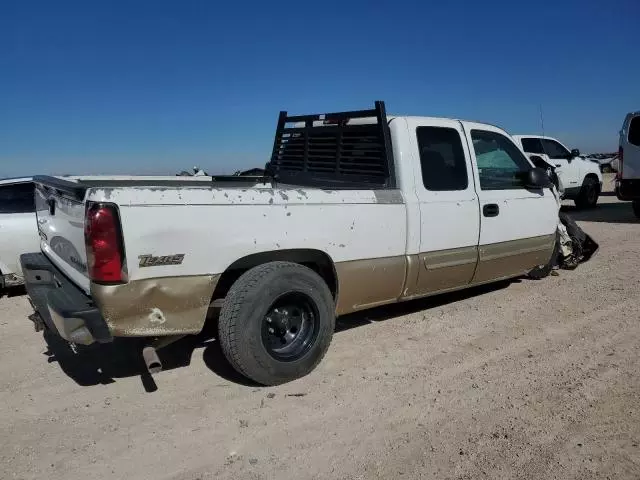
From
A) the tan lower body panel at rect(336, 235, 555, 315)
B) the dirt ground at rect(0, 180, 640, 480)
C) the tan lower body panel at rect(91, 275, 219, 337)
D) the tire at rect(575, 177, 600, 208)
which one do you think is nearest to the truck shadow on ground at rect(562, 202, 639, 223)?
the tire at rect(575, 177, 600, 208)

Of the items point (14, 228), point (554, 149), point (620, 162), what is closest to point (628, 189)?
point (620, 162)

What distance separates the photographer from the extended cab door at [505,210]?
16.8 feet

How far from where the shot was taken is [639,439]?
2.96 m

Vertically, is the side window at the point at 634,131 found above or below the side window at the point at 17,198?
above

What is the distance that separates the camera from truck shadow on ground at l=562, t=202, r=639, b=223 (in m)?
11.7

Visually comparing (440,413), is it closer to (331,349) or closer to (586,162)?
(331,349)

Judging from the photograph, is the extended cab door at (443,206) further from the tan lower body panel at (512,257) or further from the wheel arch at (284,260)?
the wheel arch at (284,260)

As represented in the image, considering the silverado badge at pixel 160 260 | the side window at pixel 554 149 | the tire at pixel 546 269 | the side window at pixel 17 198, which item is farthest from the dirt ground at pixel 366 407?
the side window at pixel 554 149

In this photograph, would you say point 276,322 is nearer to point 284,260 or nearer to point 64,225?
point 284,260

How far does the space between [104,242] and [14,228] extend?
411 cm

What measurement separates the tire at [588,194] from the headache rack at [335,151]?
10471 millimetres

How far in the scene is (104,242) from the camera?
10.2 feet

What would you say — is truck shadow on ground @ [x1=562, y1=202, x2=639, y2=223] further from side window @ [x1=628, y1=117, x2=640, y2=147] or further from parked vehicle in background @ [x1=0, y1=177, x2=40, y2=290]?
parked vehicle in background @ [x1=0, y1=177, x2=40, y2=290]

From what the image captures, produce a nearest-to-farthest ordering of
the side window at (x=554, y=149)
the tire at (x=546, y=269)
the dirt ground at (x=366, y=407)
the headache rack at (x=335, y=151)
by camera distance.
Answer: the dirt ground at (x=366, y=407)
the headache rack at (x=335, y=151)
the tire at (x=546, y=269)
the side window at (x=554, y=149)
